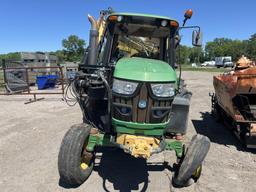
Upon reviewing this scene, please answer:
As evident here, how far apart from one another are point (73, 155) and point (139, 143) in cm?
93

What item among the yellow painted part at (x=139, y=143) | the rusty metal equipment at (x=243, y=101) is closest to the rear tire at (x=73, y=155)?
the yellow painted part at (x=139, y=143)

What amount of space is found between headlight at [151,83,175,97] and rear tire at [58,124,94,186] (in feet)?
3.88

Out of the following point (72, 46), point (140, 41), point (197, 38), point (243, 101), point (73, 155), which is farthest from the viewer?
point (72, 46)

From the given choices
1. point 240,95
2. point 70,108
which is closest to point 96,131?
point 240,95

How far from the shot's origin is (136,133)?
13.1 ft

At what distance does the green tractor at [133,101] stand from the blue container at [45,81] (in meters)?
12.5

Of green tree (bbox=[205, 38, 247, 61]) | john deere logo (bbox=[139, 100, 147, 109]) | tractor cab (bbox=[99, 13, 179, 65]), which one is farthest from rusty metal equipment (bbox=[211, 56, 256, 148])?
green tree (bbox=[205, 38, 247, 61])

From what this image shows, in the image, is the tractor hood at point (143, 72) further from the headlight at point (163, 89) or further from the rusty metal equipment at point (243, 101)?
the rusty metal equipment at point (243, 101)

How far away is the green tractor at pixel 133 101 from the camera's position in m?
3.82

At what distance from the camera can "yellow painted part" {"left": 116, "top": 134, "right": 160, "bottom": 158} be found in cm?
375

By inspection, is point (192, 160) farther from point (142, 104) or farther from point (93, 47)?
point (93, 47)

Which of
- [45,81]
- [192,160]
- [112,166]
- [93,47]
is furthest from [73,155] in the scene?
[45,81]

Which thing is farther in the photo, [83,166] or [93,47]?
[93,47]

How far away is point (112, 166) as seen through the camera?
17.0ft
